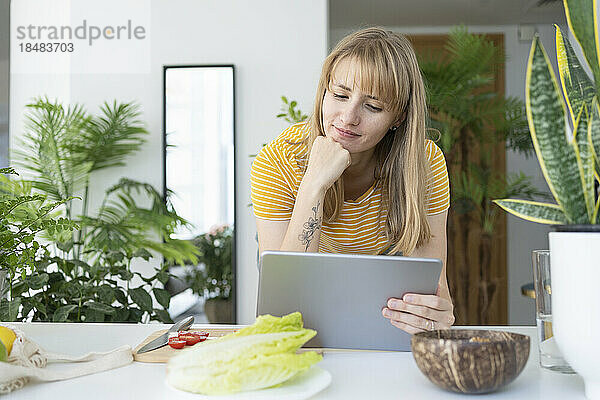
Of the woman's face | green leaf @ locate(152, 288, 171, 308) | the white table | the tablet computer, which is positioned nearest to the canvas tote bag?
the white table

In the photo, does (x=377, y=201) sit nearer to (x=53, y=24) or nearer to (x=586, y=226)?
(x=586, y=226)

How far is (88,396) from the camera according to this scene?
85 centimetres

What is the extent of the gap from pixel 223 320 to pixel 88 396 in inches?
110

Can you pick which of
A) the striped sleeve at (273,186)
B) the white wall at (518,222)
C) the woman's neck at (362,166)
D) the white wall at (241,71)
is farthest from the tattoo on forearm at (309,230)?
the white wall at (518,222)

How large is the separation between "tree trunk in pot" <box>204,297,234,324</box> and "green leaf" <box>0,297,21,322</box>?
1.86m

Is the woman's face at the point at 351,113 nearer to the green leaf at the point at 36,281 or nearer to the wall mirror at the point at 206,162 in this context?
the green leaf at the point at 36,281

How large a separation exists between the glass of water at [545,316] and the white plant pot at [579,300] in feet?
0.41

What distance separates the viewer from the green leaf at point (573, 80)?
901mm

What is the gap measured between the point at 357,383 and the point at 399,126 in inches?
37.5

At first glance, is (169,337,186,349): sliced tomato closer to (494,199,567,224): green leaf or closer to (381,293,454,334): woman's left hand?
(381,293,454,334): woman's left hand

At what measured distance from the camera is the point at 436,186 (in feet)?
5.65

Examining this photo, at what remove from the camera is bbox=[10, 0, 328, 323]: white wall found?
3.53 metres

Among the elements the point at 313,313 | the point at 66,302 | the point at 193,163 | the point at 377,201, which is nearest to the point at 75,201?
the point at 193,163

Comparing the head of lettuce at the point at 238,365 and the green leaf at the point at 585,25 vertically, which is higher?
the green leaf at the point at 585,25
